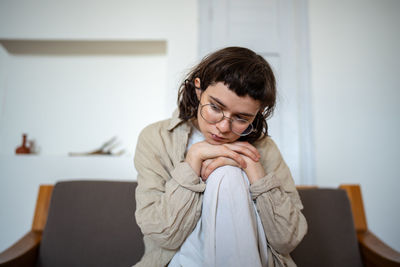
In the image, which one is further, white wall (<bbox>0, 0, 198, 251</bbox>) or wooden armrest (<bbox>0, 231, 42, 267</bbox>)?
white wall (<bbox>0, 0, 198, 251</bbox>)

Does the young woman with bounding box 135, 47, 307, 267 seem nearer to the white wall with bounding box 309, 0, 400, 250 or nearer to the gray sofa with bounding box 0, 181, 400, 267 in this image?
the gray sofa with bounding box 0, 181, 400, 267

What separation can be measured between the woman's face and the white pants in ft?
0.41

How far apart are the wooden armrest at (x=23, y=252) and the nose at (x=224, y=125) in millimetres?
935

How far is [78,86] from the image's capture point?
2727mm

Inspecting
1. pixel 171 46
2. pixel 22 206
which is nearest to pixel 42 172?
pixel 22 206

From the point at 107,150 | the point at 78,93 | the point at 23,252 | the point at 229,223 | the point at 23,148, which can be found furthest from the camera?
the point at 78,93

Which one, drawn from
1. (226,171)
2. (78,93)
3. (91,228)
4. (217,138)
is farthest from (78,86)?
(226,171)

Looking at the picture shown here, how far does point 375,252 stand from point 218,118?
37.1 inches

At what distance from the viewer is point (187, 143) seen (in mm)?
1080

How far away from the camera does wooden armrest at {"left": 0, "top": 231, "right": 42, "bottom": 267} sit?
108cm

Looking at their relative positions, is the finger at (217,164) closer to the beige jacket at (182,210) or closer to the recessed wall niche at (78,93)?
the beige jacket at (182,210)

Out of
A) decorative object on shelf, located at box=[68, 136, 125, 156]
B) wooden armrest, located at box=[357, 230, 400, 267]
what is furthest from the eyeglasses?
decorative object on shelf, located at box=[68, 136, 125, 156]

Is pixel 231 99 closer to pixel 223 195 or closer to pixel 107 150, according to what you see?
pixel 223 195

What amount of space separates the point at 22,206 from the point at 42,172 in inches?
12.2
